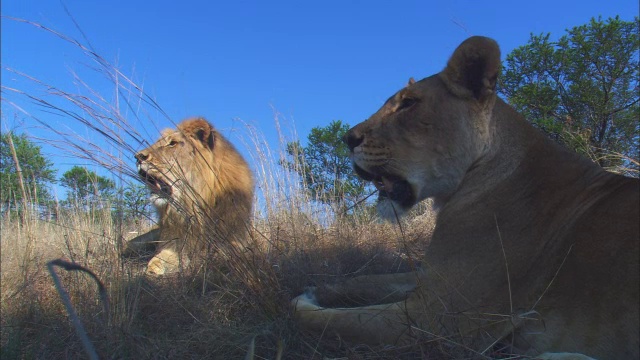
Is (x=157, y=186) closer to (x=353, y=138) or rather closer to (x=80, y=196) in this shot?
(x=353, y=138)

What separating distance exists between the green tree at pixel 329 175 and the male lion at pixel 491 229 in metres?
2.19

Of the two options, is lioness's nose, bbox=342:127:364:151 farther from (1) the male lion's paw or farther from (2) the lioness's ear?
(1) the male lion's paw

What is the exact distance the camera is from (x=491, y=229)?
100.0 inches

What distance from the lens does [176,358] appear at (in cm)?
229

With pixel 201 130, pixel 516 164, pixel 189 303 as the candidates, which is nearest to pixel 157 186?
pixel 189 303

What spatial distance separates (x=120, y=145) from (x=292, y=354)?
60.1 inches

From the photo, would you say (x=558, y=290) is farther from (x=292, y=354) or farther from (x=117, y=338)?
(x=117, y=338)

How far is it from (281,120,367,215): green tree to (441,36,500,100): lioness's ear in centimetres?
225

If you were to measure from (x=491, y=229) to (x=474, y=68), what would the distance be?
0.91m

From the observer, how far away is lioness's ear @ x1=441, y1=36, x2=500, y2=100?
277 cm

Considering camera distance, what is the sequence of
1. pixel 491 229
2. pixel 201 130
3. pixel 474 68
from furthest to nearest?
pixel 201 130 < pixel 474 68 < pixel 491 229

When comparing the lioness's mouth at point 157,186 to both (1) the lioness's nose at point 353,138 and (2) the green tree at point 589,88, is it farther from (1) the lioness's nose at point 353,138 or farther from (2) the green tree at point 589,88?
(2) the green tree at point 589,88

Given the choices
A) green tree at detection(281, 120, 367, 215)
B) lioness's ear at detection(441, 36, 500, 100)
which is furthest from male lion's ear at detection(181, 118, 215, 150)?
lioness's ear at detection(441, 36, 500, 100)

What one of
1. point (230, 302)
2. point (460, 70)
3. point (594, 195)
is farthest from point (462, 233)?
point (230, 302)
